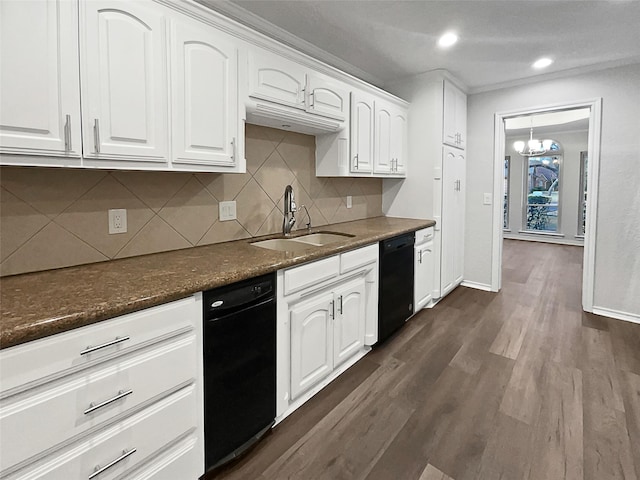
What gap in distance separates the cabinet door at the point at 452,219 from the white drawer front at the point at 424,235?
0.90 feet

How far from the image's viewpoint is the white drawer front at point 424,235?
3.19 meters

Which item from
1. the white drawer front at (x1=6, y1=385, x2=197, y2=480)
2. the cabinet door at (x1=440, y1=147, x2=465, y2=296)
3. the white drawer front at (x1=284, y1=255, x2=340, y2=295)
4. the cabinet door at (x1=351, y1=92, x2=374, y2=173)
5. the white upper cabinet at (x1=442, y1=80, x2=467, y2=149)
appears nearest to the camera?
the white drawer front at (x1=6, y1=385, x2=197, y2=480)

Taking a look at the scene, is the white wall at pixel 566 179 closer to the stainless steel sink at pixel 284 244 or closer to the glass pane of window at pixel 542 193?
the glass pane of window at pixel 542 193

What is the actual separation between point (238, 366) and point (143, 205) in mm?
979

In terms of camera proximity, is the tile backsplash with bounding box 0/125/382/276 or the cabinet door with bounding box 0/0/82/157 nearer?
the cabinet door with bounding box 0/0/82/157

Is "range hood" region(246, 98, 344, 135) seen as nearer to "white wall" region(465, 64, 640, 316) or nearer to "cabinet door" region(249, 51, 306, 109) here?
"cabinet door" region(249, 51, 306, 109)

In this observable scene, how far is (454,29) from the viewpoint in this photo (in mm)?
2533

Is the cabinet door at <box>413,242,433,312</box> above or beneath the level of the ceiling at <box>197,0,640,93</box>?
beneath

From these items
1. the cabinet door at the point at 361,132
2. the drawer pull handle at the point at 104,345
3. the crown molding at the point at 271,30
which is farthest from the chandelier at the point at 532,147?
the drawer pull handle at the point at 104,345

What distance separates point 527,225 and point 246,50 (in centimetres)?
842

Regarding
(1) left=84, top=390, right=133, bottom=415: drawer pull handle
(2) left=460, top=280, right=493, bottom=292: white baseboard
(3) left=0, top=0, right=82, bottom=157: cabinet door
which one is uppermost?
(3) left=0, top=0, right=82, bottom=157: cabinet door

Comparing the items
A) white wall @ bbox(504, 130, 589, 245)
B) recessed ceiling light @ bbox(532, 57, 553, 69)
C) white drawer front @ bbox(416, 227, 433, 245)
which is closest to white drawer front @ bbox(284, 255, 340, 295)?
white drawer front @ bbox(416, 227, 433, 245)

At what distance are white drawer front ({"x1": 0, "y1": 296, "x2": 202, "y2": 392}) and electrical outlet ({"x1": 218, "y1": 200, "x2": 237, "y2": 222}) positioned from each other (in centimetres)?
95

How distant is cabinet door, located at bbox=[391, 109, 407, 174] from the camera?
11.1 ft
